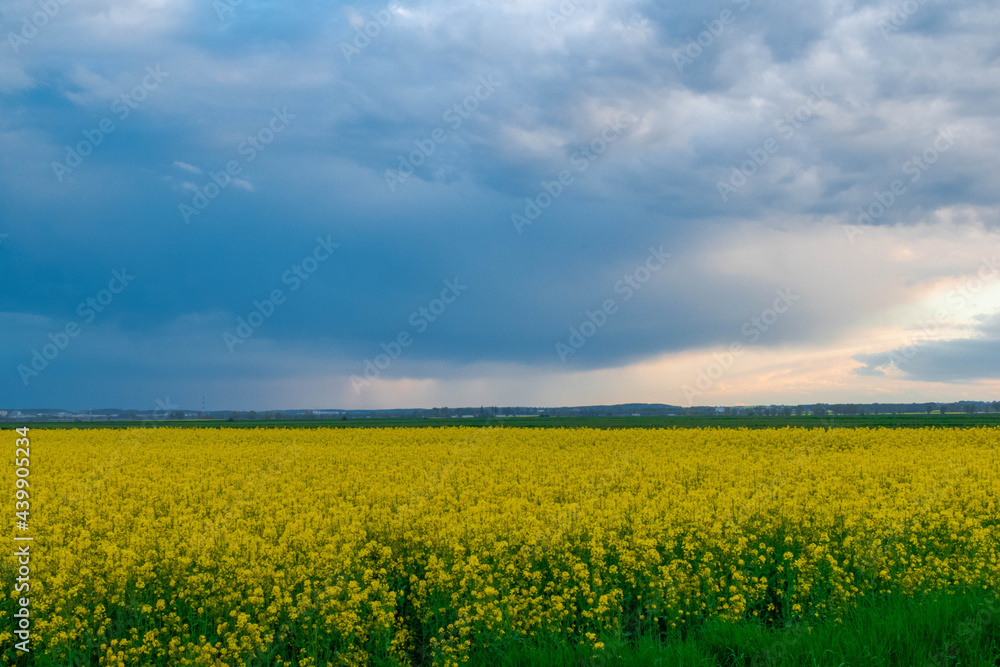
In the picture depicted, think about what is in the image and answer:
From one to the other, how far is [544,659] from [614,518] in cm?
471

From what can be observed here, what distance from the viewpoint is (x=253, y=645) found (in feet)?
24.1

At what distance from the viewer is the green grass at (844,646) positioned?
245 inches

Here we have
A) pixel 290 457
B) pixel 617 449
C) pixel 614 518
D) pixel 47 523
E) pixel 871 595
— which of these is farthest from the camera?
pixel 617 449

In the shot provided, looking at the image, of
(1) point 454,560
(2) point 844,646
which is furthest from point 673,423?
(2) point 844,646

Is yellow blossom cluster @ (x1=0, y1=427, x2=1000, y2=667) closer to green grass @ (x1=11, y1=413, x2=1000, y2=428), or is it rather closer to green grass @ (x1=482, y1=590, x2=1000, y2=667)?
green grass @ (x1=482, y1=590, x2=1000, y2=667)

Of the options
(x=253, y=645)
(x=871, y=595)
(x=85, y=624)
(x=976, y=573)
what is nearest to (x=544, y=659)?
(x=253, y=645)

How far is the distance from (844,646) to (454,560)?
5129 millimetres

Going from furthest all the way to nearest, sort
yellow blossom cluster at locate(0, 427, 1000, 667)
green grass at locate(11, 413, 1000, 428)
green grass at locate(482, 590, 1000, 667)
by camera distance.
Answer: green grass at locate(11, 413, 1000, 428) → yellow blossom cluster at locate(0, 427, 1000, 667) → green grass at locate(482, 590, 1000, 667)

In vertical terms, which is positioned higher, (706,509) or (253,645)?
(706,509)

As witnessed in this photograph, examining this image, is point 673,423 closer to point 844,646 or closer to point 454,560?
point 454,560

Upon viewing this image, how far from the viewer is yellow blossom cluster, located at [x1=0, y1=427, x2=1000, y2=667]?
305 inches

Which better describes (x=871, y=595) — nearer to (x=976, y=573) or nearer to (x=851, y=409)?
(x=976, y=573)

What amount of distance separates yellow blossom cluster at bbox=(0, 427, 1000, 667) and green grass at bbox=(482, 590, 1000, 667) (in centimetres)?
45

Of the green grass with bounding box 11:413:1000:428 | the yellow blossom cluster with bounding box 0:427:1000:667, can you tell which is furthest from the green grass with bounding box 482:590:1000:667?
the green grass with bounding box 11:413:1000:428
